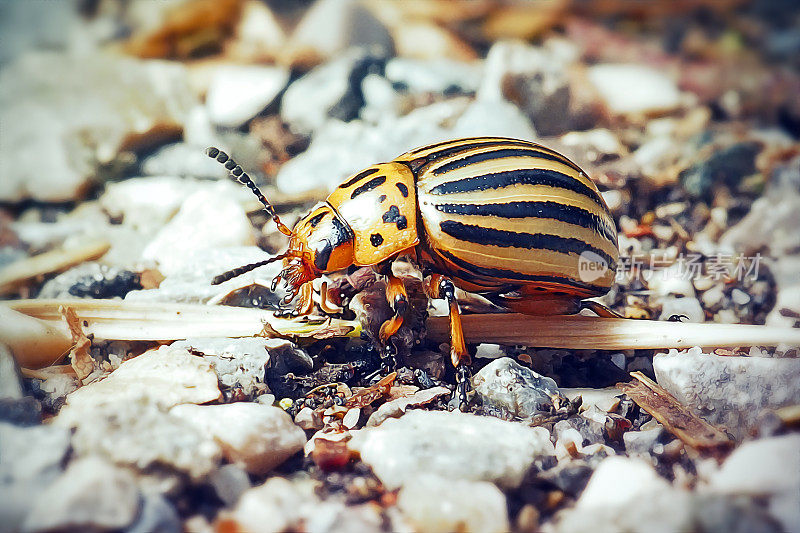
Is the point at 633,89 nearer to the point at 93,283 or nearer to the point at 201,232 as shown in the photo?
the point at 201,232

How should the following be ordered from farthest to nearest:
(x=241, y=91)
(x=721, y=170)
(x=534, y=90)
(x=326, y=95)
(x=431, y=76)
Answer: (x=431, y=76) < (x=241, y=91) < (x=326, y=95) < (x=534, y=90) < (x=721, y=170)

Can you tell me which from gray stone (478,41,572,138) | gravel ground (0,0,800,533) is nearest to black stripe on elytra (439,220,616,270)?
gravel ground (0,0,800,533)

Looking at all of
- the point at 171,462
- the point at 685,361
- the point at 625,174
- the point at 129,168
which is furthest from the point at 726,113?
the point at 171,462

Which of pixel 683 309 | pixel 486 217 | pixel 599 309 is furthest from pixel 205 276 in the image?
pixel 683 309

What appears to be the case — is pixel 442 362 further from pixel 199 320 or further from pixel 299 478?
pixel 199 320

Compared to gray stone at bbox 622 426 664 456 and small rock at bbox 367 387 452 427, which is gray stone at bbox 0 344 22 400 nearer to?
small rock at bbox 367 387 452 427

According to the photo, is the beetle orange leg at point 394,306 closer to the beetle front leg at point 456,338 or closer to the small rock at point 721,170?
the beetle front leg at point 456,338
